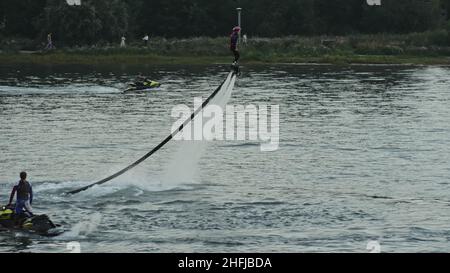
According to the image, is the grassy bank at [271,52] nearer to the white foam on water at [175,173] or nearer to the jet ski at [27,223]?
the white foam on water at [175,173]

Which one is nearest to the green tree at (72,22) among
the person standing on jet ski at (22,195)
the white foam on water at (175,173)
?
the white foam on water at (175,173)

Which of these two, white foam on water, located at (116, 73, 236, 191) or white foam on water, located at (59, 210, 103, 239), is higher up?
white foam on water, located at (59, 210, 103, 239)

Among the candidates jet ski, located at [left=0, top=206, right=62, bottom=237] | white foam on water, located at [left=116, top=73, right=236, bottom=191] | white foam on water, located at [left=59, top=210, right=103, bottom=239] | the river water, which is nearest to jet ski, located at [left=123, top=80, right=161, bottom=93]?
the river water

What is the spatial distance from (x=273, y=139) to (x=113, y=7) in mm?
110397

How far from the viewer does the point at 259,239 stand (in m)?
57.4

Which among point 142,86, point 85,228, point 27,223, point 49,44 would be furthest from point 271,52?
point 27,223

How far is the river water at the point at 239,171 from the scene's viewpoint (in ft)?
191

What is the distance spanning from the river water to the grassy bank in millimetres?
47152

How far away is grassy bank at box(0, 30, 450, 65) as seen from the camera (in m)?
186

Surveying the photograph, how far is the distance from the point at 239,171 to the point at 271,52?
114093 mm

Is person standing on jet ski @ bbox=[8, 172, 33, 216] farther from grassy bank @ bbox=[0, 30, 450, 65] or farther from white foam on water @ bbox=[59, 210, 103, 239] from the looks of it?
grassy bank @ bbox=[0, 30, 450, 65]

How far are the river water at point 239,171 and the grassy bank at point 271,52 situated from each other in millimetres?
47152
